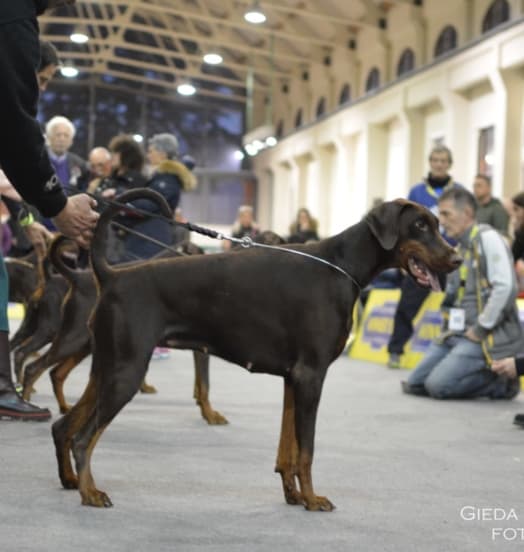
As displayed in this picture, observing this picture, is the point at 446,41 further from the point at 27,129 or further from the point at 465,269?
the point at 27,129

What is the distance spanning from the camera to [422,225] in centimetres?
A: 400

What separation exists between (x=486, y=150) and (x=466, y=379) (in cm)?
1089

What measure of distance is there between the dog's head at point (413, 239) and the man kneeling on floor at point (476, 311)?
3043 mm

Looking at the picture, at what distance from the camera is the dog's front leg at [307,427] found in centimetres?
367

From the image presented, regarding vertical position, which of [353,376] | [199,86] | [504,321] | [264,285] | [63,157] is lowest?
[353,376]

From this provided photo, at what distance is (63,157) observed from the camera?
29.3ft

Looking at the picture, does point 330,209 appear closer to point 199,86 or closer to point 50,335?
point 199,86

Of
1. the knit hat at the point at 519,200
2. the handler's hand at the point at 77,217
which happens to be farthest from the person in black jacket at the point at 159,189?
the handler's hand at the point at 77,217

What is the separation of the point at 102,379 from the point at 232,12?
23574mm

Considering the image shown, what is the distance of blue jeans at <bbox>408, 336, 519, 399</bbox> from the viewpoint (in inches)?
284

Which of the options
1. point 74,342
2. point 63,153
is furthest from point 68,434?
point 63,153

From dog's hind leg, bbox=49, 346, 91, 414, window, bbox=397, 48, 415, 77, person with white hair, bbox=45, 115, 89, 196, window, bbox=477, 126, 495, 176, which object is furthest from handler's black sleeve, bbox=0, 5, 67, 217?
window, bbox=397, 48, 415, 77

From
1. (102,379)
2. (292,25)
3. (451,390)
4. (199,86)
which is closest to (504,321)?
(451,390)

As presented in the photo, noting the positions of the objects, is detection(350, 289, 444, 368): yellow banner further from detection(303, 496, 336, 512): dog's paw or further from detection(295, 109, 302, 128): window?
detection(295, 109, 302, 128): window
